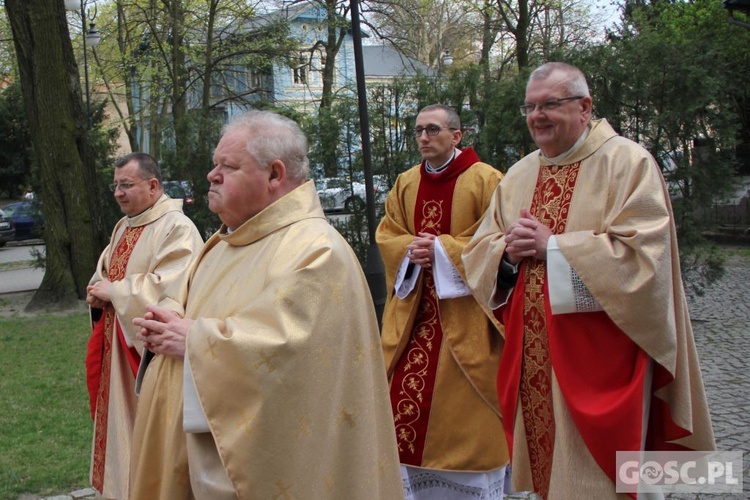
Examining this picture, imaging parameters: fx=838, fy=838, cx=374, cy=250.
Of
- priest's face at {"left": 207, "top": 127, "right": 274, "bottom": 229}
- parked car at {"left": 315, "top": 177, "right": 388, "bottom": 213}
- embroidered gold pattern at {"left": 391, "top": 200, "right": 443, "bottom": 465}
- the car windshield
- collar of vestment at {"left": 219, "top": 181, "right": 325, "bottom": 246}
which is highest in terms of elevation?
priest's face at {"left": 207, "top": 127, "right": 274, "bottom": 229}

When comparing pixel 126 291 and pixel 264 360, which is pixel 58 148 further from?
pixel 264 360

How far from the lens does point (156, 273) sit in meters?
4.50

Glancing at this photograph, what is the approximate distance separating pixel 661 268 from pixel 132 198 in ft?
9.44

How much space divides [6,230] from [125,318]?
2377 cm

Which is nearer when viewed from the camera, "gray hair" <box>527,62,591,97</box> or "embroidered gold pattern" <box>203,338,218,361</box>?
"embroidered gold pattern" <box>203,338,218,361</box>

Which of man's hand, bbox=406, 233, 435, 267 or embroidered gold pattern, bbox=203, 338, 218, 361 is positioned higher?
embroidered gold pattern, bbox=203, 338, 218, 361

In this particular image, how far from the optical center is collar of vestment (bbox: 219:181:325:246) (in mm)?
2850

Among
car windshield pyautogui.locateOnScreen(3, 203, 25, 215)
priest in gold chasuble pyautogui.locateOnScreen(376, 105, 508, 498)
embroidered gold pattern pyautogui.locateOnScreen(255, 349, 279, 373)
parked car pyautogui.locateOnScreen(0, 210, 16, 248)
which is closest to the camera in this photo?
embroidered gold pattern pyautogui.locateOnScreen(255, 349, 279, 373)

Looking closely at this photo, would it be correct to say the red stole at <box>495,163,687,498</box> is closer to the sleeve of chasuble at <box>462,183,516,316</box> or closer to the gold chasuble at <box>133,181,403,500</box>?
the sleeve of chasuble at <box>462,183,516,316</box>

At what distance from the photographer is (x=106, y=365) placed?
4801mm

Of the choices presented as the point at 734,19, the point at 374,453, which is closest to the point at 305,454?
the point at 374,453

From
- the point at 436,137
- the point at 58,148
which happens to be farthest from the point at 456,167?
the point at 58,148

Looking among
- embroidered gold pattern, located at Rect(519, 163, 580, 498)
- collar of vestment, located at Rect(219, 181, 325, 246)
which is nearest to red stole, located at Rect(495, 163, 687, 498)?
embroidered gold pattern, located at Rect(519, 163, 580, 498)

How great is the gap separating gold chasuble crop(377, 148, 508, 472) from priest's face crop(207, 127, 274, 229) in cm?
186
